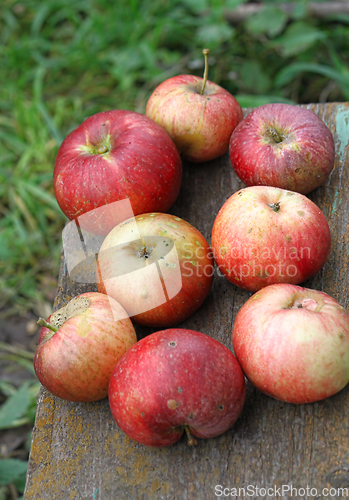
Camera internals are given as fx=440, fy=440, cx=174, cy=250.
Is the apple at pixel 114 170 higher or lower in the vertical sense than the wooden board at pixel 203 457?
higher

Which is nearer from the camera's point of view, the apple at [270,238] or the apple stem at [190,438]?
the apple stem at [190,438]

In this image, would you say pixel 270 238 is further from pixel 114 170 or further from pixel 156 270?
pixel 114 170

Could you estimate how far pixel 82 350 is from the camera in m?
1.26

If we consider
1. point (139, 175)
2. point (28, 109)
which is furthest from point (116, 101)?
point (139, 175)

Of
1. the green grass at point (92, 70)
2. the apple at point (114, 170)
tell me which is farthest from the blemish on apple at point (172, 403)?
the green grass at point (92, 70)

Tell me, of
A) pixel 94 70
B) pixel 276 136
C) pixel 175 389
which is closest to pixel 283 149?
pixel 276 136

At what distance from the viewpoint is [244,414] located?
1280 millimetres

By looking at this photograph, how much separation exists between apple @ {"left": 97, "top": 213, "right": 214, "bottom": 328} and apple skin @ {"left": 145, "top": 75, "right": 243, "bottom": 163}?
456 mm

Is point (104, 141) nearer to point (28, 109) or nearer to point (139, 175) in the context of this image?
point (139, 175)

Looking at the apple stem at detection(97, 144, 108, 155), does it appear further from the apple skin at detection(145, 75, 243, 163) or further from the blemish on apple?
the blemish on apple

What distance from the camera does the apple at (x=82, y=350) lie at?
1254 mm

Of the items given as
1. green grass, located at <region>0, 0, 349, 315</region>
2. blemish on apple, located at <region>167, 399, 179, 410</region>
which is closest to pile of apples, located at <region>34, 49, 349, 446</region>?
blemish on apple, located at <region>167, 399, 179, 410</region>

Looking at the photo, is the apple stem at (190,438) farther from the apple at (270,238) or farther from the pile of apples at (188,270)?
the apple at (270,238)

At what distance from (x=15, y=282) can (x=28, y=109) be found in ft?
4.54
